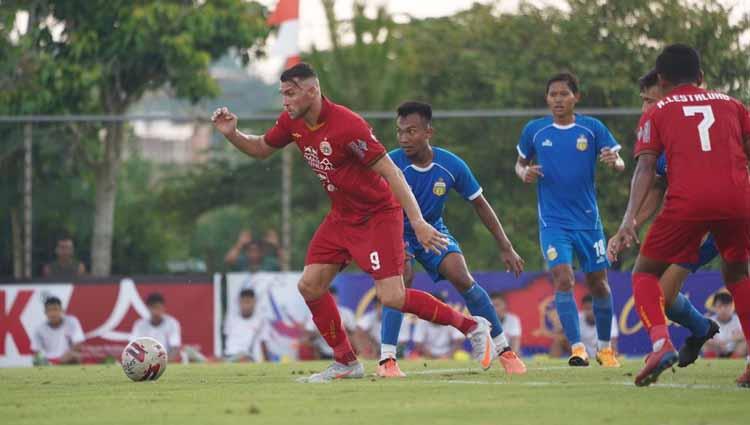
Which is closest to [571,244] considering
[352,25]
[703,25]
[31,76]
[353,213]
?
[353,213]

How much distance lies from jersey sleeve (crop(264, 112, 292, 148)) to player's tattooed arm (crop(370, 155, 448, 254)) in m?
0.77

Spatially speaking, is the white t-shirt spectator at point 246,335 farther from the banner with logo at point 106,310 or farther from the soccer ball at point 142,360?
the soccer ball at point 142,360

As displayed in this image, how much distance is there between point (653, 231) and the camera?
29.1ft

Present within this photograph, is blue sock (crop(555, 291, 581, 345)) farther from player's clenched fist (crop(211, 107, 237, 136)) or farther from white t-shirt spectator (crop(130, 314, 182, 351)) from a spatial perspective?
white t-shirt spectator (crop(130, 314, 182, 351))

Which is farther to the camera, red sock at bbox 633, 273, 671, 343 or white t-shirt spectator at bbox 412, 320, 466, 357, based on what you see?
white t-shirt spectator at bbox 412, 320, 466, 357


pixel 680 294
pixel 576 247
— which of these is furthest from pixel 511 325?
pixel 680 294

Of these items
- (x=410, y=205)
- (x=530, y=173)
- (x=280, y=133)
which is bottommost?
(x=410, y=205)

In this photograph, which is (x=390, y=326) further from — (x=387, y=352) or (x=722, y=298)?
(x=722, y=298)

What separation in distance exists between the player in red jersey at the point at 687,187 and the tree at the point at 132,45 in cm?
1489

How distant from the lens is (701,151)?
8.64 m

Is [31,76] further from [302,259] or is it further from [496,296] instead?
[496,296]

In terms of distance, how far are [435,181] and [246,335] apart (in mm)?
7171

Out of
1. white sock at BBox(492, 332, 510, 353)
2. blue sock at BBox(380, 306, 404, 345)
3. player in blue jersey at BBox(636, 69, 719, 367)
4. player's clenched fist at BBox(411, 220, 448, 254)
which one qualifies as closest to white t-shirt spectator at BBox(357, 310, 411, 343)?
blue sock at BBox(380, 306, 404, 345)

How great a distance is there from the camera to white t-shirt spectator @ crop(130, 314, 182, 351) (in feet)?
59.9
